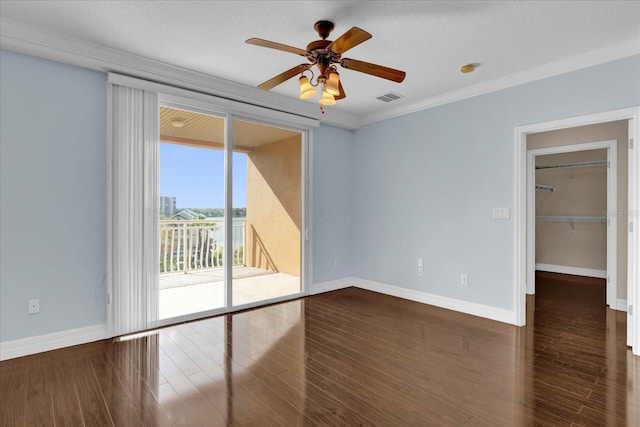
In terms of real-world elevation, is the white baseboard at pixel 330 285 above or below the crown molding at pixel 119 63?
below

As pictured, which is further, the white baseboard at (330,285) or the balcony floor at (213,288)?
the white baseboard at (330,285)

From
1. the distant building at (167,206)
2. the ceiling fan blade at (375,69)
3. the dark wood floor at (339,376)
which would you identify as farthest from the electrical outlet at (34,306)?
the ceiling fan blade at (375,69)

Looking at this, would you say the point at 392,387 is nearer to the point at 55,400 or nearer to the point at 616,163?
the point at 55,400

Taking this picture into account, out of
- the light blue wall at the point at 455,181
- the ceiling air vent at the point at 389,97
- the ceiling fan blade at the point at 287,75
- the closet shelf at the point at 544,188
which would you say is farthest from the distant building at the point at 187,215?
the closet shelf at the point at 544,188

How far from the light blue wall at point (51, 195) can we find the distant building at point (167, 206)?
0.56 metres

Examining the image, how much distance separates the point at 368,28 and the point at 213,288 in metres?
3.35

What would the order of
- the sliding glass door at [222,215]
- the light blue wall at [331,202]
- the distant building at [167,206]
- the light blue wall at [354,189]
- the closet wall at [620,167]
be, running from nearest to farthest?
the light blue wall at [354,189], the distant building at [167,206], the sliding glass door at [222,215], the closet wall at [620,167], the light blue wall at [331,202]

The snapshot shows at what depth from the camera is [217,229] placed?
411 centimetres

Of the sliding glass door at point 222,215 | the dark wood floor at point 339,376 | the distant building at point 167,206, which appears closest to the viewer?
the dark wood floor at point 339,376

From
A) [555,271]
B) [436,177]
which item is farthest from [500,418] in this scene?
[555,271]

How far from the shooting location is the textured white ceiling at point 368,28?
97.0 inches

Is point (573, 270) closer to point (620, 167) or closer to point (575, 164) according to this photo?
point (575, 164)

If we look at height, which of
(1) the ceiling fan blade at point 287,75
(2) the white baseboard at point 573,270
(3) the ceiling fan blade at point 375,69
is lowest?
(2) the white baseboard at point 573,270

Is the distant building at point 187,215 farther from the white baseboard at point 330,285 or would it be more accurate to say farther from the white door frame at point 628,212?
the white door frame at point 628,212
